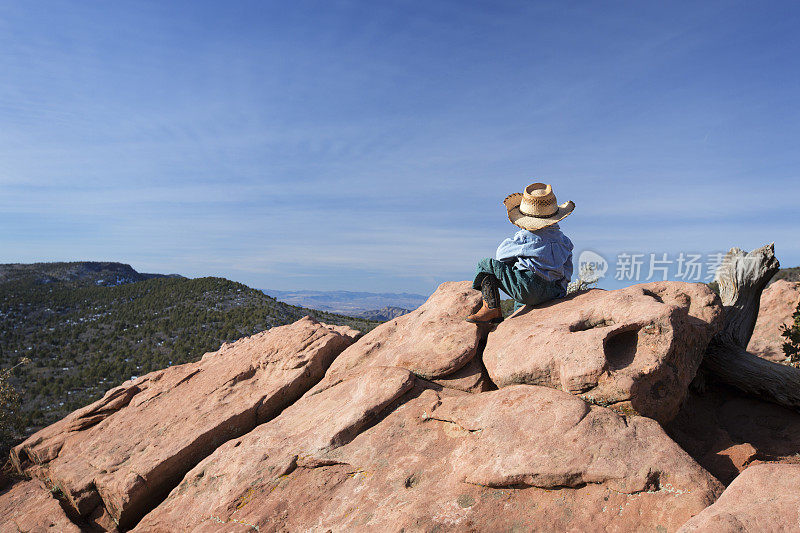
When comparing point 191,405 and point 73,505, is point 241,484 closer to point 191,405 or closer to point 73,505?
point 191,405

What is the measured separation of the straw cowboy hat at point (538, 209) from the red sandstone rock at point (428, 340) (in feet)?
6.89

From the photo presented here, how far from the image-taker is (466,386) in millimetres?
7945

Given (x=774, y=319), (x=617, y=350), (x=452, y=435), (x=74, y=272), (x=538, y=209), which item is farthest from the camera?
(x=74, y=272)

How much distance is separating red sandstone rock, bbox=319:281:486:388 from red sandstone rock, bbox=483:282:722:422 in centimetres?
61

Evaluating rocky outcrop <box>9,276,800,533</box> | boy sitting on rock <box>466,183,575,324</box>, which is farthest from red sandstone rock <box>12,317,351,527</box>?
boy sitting on rock <box>466,183,575,324</box>

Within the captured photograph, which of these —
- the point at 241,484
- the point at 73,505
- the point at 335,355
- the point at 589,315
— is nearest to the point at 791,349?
the point at 589,315

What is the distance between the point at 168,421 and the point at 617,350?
9439mm

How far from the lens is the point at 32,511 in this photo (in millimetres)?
9070

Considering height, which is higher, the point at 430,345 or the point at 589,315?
the point at 589,315

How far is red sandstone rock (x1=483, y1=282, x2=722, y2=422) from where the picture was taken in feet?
21.2

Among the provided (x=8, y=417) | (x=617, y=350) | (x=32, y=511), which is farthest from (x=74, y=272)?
(x=617, y=350)

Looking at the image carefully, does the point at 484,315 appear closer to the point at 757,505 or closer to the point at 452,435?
the point at 452,435

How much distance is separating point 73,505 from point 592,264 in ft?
71.3

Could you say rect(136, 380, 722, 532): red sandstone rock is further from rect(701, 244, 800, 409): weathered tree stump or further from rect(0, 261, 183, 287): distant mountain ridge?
rect(0, 261, 183, 287): distant mountain ridge
